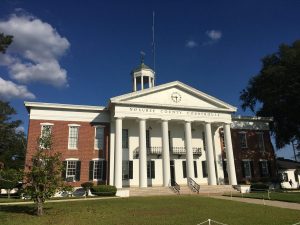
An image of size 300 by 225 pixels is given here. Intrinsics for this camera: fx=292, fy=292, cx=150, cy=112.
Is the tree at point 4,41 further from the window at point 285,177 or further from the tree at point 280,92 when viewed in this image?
the window at point 285,177

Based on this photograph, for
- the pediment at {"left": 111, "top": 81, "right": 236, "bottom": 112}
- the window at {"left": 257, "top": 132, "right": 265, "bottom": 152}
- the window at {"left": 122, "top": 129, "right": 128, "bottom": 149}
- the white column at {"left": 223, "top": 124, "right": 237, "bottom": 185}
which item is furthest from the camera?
the window at {"left": 257, "top": 132, "right": 265, "bottom": 152}

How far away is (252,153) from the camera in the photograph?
138 ft

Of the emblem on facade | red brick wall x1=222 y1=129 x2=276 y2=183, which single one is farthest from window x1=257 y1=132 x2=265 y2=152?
the emblem on facade

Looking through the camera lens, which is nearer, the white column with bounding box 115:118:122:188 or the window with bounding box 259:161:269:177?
the white column with bounding box 115:118:122:188

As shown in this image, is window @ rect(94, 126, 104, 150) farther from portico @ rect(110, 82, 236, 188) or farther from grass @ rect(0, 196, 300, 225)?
grass @ rect(0, 196, 300, 225)

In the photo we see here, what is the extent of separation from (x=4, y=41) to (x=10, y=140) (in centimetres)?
3339

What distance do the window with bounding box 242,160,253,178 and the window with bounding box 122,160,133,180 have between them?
16130 millimetres

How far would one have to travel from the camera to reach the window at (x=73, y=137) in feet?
114

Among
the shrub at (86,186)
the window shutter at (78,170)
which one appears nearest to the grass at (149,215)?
the shrub at (86,186)

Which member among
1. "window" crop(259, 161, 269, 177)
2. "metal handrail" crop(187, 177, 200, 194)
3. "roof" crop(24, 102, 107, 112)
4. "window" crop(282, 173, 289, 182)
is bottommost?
"metal handrail" crop(187, 177, 200, 194)

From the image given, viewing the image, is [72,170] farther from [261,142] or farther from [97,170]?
[261,142]

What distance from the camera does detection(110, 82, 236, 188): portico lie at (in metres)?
34.0

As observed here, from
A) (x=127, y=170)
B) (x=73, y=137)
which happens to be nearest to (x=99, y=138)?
(x=73, y=137)

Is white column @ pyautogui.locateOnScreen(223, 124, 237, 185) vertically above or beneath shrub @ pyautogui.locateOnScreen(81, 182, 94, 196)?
above
